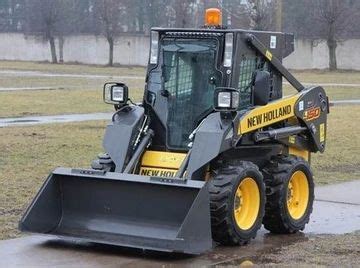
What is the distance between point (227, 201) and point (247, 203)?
59 centimetres

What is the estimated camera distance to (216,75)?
28.9 feet

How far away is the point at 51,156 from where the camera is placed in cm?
1422

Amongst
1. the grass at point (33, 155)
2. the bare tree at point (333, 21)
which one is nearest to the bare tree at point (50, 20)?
the bare tree at point (333, 21)

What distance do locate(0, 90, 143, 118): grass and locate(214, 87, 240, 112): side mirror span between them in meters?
14.6

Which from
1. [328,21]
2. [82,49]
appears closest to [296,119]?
[328,21]

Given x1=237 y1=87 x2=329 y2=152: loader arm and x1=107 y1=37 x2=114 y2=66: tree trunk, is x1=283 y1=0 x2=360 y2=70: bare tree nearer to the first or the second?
x1=107 y1=37 x2=114 y2=66: tree trunk

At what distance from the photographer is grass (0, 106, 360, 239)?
10509mm

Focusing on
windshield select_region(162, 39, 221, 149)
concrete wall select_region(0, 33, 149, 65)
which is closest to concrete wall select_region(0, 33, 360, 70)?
concrete wall select_region(0, 33, 149, 65)

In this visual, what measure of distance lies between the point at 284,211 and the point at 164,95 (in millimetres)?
1722

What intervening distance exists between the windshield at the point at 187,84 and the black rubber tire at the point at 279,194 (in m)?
0.93

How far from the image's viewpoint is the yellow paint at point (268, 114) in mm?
8500

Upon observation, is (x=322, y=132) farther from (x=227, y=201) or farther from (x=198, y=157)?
(x=227, y=201)

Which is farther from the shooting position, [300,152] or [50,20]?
[50,20]

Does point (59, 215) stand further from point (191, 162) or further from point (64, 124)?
point (64, 124)
